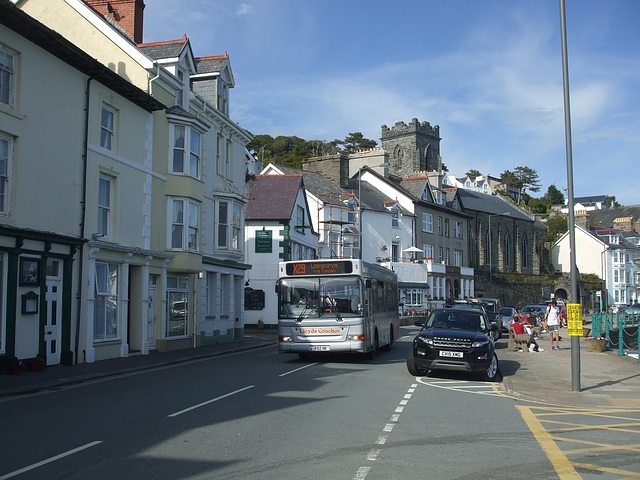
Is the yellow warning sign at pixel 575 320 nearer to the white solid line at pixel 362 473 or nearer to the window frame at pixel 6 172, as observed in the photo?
the white solid line at pixel 362 473

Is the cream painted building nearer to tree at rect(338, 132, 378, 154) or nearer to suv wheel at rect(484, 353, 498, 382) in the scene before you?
suv wheel at rect(484, 353, 498, 382)

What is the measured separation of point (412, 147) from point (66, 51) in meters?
94.5

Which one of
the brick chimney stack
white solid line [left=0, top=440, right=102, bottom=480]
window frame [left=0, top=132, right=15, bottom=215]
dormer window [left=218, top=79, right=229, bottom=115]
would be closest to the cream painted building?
window frame [left=0, top=132, right=15, bottom=215]

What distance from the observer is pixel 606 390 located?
14188 mm

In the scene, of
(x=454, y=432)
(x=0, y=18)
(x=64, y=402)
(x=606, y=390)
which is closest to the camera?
(x=454, y=432)

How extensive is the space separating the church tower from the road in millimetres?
95390

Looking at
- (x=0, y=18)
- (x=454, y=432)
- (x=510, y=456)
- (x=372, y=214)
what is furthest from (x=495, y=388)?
(x=372, y=214)

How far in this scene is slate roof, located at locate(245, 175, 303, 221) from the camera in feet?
130

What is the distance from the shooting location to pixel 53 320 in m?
17.4

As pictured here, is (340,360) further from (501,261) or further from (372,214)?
(501,261)

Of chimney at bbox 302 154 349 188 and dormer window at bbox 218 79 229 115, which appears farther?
chimney at bbox 302 154 349 188

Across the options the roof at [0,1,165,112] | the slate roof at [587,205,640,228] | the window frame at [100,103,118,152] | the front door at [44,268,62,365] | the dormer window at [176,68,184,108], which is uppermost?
the slate roof at [587,205,640,228]

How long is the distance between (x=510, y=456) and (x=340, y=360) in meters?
12.4

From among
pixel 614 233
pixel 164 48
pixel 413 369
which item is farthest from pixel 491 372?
pixel 614 233
